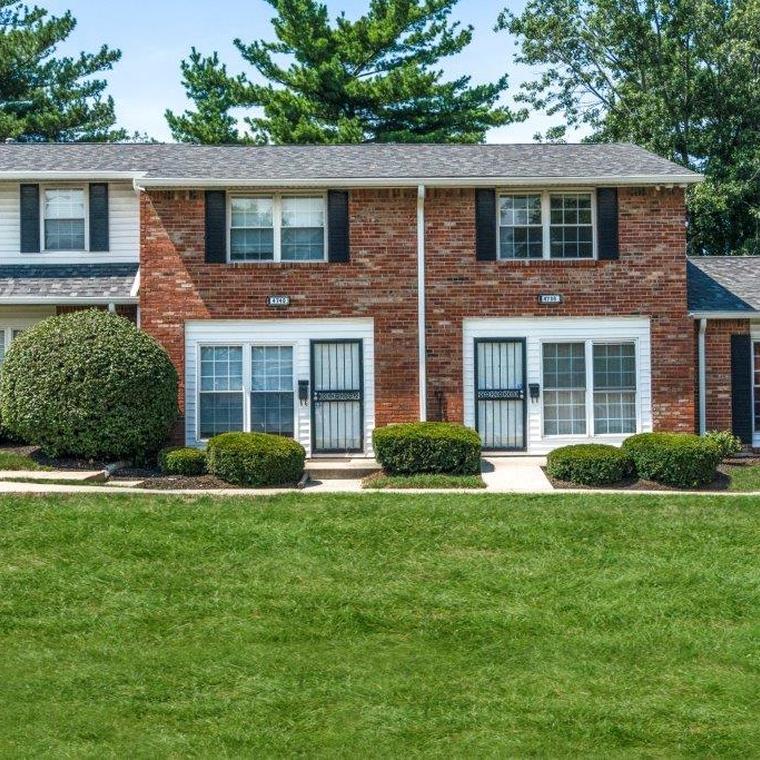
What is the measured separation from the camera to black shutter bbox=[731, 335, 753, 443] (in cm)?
1844

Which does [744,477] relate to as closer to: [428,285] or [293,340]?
[428,285]

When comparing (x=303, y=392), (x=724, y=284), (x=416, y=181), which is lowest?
(x=303, y=392)

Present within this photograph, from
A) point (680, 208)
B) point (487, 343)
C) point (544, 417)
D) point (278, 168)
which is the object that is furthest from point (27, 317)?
point (680, 208)

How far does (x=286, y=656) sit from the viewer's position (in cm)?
791

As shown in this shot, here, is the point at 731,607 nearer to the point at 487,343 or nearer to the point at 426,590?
the point at 426,590

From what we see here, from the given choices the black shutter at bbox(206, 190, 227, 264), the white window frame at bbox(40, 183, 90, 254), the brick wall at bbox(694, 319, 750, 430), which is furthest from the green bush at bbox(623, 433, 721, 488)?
the white window frame at bbox(40, 183, 90, 254)

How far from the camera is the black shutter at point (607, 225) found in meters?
17.9

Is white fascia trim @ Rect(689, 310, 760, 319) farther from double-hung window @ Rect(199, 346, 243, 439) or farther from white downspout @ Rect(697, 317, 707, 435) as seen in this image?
double-hung window @ Rect(199, 346, 243, 439)

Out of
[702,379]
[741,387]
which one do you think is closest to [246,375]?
[702,379]

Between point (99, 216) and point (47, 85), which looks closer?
point (99, 216)

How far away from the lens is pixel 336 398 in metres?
17.7

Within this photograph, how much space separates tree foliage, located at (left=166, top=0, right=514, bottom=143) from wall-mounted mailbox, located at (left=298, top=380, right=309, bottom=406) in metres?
15.3

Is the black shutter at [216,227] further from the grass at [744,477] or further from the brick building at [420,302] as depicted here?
the grass at [744,477]

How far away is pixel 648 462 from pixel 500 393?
11.3ft
